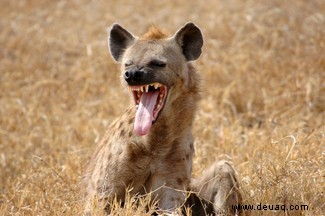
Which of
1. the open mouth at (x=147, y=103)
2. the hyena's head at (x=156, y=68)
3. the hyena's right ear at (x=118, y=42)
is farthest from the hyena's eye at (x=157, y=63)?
the hyena's right ear at (x=118, y=42)

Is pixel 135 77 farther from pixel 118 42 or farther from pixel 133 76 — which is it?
pixel 118 42

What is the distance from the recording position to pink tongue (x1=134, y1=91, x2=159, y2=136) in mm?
5461

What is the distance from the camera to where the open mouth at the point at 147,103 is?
5.48 m

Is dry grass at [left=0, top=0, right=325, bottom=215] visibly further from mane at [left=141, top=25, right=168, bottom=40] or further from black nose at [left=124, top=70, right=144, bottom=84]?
black nose at [left=124, top=70, right=144, bottom=84]

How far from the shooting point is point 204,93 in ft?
28.1

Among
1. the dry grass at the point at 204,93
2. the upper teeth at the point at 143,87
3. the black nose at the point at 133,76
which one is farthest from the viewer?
the dry grass at the point at 204,93

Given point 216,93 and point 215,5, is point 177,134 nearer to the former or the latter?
point 216,93

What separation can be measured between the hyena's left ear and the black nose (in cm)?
63

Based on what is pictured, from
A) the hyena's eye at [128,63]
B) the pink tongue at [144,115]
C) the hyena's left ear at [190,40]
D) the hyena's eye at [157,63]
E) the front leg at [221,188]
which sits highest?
the hyena's left ear at [190,40]

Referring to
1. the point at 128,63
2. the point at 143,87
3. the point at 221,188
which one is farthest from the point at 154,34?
the point at 221,188

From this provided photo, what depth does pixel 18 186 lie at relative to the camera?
20.4 ft

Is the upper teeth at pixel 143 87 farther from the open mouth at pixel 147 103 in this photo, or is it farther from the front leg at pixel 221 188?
the front leg at pixel 221 188

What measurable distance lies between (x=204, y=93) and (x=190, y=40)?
2.59 metres

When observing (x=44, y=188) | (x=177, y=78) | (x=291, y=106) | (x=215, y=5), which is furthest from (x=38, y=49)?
(x=177, y=78)
